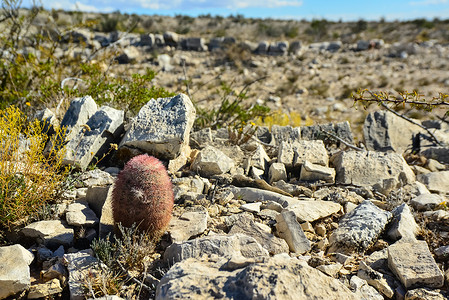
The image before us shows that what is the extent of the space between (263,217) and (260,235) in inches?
20.1

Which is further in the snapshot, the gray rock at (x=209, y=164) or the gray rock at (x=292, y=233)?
the gray rock at (x=209, y=164)

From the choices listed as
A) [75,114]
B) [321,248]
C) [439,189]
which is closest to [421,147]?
[439,189]

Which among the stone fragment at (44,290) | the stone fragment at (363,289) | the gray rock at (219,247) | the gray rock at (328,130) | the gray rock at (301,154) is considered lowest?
the stone fragment at (44,290)

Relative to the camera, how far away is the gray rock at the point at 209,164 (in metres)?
4.26

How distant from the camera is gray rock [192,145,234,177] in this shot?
14.0 feet

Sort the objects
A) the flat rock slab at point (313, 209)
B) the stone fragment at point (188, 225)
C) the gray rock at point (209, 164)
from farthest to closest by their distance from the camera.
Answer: the gray rock at point (209, 164)
the flat rock slab at point (313, 209)
the stone fragment at point (188, 225)

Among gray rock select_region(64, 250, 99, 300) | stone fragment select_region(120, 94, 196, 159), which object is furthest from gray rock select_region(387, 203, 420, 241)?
gray rock select_region(64, 250, 99, 300)

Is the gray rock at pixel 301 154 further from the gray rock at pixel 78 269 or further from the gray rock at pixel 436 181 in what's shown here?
the gray rock at pixel 78 269

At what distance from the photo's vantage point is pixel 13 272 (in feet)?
8.53

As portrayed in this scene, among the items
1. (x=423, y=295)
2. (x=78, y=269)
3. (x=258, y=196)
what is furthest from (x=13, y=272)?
(x=423, y=295)

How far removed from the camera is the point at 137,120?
14.3ft

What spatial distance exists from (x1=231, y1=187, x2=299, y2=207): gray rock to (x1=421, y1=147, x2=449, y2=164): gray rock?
2973 mm

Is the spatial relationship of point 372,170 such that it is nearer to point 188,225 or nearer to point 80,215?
point 188,225

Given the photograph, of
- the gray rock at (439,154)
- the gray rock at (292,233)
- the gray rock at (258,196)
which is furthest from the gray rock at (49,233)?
the gray rock at (439,154)
